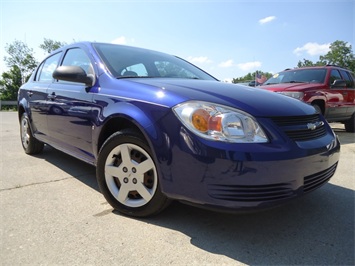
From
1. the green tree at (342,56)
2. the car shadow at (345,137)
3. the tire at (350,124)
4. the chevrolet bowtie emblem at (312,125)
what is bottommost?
the car shadow at (345,137)

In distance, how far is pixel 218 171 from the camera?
5.79 feet

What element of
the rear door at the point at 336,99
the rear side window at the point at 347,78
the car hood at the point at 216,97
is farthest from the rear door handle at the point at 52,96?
the rear side window at the point at 347,78

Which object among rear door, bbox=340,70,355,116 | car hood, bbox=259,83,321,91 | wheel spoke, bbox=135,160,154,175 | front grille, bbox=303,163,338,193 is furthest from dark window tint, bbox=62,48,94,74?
rear door, bbox=340,70,355,116

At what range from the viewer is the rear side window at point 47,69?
3.78 meters

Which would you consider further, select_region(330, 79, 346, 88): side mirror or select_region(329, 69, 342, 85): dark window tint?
select_region(329, 69, 342, 85): dark window tint

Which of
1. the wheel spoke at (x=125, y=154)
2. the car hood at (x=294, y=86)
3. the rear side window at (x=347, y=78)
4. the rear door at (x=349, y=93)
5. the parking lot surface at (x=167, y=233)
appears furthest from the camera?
Result: the rear side window at (x=347, y=78)

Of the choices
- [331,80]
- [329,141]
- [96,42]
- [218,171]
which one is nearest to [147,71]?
[96,42]

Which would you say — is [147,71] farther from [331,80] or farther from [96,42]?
[331,80]

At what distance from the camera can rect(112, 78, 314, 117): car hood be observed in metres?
1.96

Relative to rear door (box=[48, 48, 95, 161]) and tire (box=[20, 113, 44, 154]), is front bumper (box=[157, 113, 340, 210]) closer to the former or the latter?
rear door (box=[48, 48, 95, 161])

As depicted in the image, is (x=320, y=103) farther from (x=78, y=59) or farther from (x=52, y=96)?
(x=52, y=96)

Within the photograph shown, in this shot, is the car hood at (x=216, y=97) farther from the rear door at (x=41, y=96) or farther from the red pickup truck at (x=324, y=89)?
the red pickup truck at (x=324, y=89)

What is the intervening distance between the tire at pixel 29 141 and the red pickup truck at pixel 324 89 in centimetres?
471

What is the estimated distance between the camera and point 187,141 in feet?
5.98
